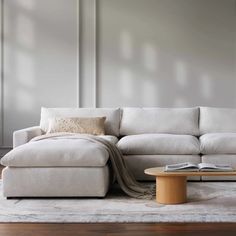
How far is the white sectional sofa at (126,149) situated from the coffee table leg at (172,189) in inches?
19.8

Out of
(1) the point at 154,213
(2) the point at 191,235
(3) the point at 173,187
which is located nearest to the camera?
(2) the point at 191,235

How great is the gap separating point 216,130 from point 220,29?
1759mm

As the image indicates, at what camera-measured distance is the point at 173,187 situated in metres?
3.28

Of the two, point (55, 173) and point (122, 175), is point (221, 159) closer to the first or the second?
point (122, 175)

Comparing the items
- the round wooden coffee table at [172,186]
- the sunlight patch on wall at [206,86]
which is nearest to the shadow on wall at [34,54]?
the sunlight patch on wall at [206,86]

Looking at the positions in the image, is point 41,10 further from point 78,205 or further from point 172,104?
point 78,205

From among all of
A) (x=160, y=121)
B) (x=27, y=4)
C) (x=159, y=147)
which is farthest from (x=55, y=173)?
(x=27, y=4)

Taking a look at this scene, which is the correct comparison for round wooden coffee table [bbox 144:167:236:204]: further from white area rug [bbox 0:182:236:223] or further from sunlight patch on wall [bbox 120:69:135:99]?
sunlight patch on wall [bbox 120:69:135:99]

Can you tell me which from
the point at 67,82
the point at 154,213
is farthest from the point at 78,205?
the point at 67,82

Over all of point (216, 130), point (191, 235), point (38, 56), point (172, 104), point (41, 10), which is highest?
point (41, 10)

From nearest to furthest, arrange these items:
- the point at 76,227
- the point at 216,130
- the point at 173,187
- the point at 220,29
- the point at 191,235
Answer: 1. the point at 191,235
2. the point at 76,227
3. the point at 173,187
4. the point at 216,130
5. the point at 220,29

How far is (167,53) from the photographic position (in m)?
6.11

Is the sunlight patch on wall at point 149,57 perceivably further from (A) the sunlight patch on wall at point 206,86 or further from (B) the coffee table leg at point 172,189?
(B) the coffee table leg at point 172,189

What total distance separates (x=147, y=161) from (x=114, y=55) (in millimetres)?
2241
